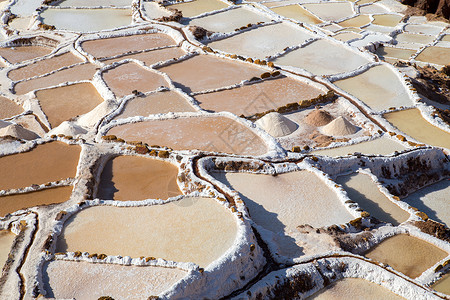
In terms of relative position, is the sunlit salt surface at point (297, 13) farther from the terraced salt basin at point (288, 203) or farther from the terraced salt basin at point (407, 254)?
the terraced salt basin at point (407, 254)

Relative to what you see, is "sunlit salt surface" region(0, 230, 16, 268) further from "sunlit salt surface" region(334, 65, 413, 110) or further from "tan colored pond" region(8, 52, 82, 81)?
"sunlit salt surface" region(334, 65, 413, 110)

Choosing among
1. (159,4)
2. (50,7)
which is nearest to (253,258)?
(159,4)

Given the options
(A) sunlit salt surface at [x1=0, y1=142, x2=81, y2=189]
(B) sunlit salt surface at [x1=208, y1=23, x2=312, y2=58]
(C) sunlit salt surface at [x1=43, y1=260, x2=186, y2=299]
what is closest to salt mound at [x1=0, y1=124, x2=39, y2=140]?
(A) sunlit salt surface at [x1=0, y1=142, x2=81, y2=189]

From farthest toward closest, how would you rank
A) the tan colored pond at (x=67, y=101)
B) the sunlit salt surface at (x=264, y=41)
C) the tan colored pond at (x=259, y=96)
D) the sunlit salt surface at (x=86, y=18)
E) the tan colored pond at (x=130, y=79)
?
the sunlit salt surface at (x=86, y=18) → the sunlit salt surface at (x=264, y=41) → the tan colored pond at (x=130, y=79) → the tan colored pond at (x=67, y=101) → the tan colored pond at (x=259, y=96)

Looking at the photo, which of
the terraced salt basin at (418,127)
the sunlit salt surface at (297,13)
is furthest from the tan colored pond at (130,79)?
the sunlit salt surface at (297,13)

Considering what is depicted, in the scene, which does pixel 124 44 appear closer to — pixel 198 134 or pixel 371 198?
pixel 198 134

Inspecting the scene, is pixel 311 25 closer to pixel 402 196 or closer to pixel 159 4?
pixel 159 4
